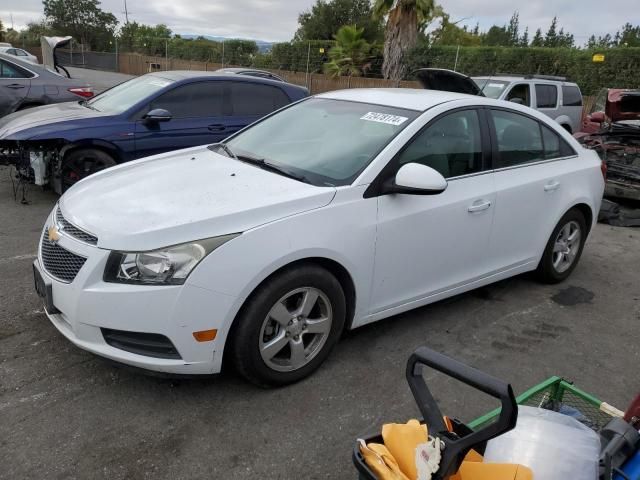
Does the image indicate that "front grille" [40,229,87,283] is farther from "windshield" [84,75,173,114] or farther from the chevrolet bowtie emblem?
"windshield" [84,75,173,114]

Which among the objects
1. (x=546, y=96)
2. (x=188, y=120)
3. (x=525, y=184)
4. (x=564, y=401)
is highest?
(x=546, y=96)

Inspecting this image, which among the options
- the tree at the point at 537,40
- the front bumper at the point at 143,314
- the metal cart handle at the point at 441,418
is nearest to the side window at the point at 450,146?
the front bumper at the point at 143,314

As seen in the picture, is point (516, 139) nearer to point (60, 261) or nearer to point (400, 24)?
point (60, 261)

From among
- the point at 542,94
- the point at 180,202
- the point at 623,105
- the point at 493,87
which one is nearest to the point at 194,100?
the point at 180,202

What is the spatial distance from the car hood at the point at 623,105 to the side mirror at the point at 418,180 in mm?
6579

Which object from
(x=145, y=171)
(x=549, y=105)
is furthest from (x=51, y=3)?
(x=145, y=171)

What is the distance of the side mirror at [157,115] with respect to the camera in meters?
5.95

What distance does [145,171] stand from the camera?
11.4ft

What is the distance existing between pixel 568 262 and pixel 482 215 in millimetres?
1563

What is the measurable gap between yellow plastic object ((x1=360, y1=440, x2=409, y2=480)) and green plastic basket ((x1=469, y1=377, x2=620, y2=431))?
2.95 ft

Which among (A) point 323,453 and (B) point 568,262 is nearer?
(A) point 323,453

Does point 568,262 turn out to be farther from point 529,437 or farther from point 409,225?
point 529,437

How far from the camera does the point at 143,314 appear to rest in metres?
2.51

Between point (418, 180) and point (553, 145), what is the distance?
6.39 ft
